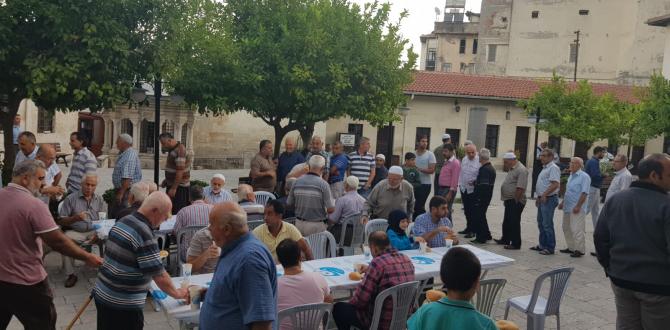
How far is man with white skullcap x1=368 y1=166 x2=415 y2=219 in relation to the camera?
820cm

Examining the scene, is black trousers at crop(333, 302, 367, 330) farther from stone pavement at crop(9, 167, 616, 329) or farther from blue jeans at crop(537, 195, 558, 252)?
blue jeans at crop(537, 195, 558, 252)

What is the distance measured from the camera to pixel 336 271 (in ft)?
18.5

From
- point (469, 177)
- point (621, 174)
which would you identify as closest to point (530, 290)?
point (621, 174)

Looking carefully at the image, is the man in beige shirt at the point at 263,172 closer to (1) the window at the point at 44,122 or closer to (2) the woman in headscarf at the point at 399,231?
(2) the woman in headscarf at the point at 399,231

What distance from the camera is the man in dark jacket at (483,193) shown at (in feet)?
32.9

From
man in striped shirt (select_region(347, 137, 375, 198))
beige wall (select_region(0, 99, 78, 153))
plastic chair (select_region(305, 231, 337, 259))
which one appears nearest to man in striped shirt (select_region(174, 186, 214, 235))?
plastic chair (select_region(305, 231, 337, 259))

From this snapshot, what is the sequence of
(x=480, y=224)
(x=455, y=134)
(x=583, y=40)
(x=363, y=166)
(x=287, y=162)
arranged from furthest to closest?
(x=583, y=40), (x=455, y=134), (x=363, y=166), (x=287, y=162), (x=480, y=224)

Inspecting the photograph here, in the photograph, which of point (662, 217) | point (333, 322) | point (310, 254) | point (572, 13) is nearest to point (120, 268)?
point (333, 322)

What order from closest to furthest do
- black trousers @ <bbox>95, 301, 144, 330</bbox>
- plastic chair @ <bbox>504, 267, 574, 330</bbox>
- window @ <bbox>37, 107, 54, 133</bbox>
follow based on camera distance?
1. black trousers @ <bbox>95, 301, 144, 330</bbox>
2. plastic chair @ <bbox>504, 267, 574, 330</bbox>
3. window @ <bbox>37, 107, 54, 133</bbox>

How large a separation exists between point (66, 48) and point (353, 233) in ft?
16.8

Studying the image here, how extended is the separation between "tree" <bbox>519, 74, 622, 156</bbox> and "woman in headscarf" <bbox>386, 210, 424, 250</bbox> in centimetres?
1954

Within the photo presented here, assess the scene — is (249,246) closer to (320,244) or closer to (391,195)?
(320,244)

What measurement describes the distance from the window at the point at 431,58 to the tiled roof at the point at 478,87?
27.5 meters

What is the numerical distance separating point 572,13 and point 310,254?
4255 cm
